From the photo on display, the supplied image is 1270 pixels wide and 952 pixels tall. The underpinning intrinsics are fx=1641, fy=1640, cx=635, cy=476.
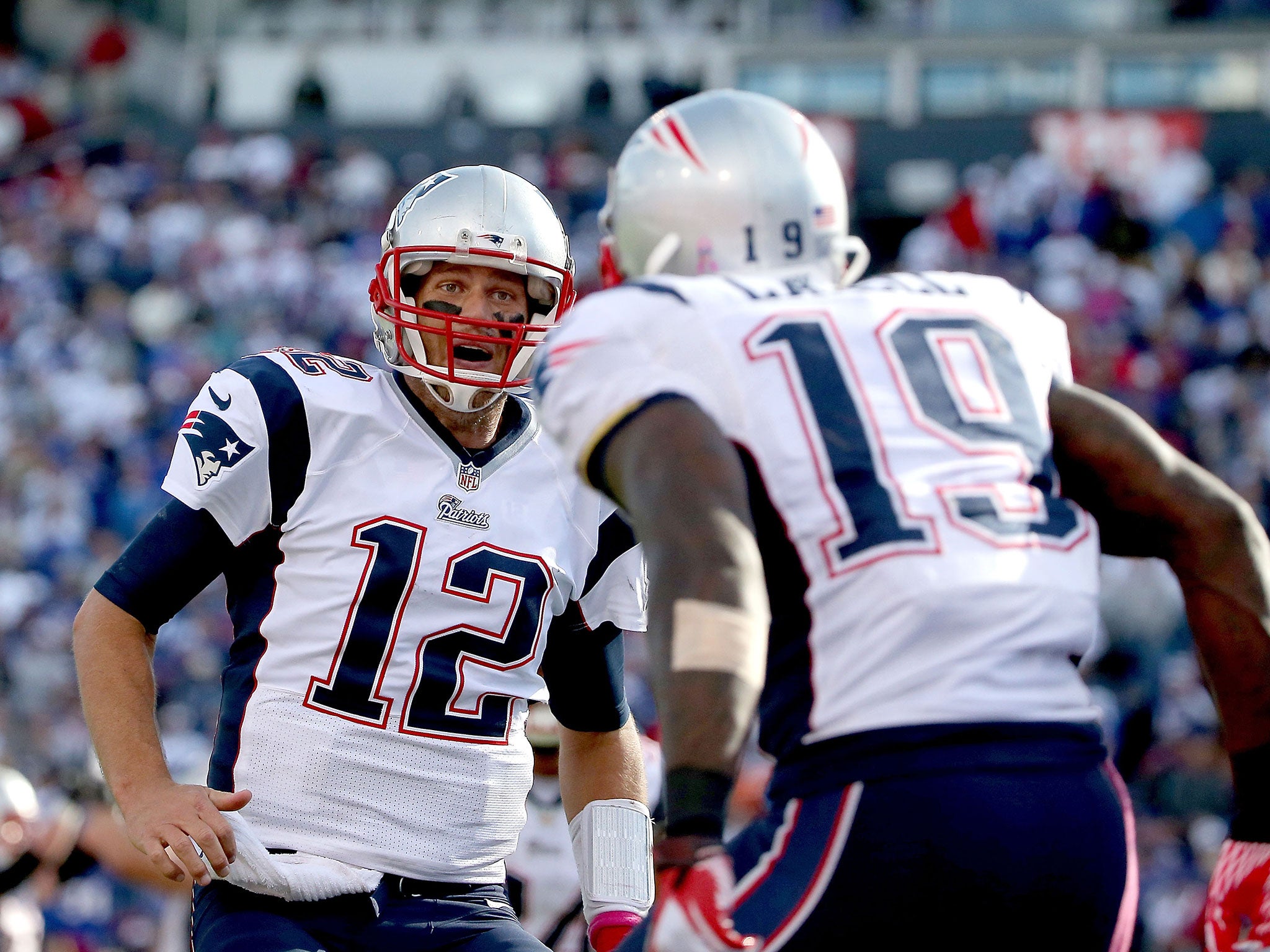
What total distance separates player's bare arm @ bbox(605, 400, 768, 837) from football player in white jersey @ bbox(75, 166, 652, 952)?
41.3 inches

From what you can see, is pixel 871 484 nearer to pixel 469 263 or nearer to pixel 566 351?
pixel 566 351

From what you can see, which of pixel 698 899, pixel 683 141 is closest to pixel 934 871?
pixel 698 899

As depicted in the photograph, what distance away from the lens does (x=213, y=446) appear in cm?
301

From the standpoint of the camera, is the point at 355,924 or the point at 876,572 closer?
the point at 876,572

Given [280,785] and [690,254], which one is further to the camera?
[280,785]

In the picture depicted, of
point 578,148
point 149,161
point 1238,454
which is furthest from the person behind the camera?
point 149,161

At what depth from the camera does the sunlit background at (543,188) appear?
10.2 meters

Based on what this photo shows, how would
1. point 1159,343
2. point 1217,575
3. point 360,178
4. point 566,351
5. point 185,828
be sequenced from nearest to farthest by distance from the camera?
point 566,351 < point 1217,575 < point 185,828 < point 1159,343 < point 360,178

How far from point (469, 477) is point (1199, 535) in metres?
1.42

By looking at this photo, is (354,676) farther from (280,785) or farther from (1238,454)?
(1238,454)

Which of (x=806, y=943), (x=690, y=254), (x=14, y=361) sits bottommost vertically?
(x=14, y=361)

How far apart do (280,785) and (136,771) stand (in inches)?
10.0

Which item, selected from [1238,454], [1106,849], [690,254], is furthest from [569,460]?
[1238,454]

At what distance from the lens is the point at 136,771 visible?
9.44 feet
